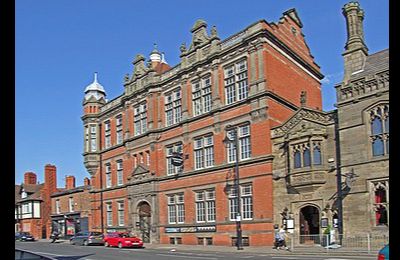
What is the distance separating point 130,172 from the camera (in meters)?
47.3

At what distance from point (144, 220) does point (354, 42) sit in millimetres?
24851

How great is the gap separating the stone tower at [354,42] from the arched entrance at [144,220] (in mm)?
22878

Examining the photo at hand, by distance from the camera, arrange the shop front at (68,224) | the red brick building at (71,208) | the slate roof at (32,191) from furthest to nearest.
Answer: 1. the slate roof at (32,191)
2. the shop front at (68,224)
3. the red brick building at (71,208)

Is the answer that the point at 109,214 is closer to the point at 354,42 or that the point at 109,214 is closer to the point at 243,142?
the point at 243,142

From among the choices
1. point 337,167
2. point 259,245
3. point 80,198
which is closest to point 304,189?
point 337,167

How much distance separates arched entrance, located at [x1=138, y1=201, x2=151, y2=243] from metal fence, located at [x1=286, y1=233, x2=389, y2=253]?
17.6 meters

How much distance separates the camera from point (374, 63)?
27969mm

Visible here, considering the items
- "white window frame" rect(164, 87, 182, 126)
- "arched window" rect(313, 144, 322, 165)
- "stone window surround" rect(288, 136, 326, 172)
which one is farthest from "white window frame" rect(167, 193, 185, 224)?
"arched window" rect(313, 144, 322, 165)

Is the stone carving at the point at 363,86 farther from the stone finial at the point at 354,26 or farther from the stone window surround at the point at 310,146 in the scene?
the stone finial at the point at 354,26

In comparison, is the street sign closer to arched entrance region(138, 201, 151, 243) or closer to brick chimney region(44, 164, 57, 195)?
arched entrance region(138, 201, 151, 243)

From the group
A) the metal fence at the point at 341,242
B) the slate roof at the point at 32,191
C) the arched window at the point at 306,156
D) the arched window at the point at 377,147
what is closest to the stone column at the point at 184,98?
the arched window at the point at 306,156

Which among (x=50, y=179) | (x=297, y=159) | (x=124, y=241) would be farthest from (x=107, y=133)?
(x=297, y=159)

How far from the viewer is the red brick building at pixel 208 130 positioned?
32.8m

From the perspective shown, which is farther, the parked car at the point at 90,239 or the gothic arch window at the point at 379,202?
the parked car at the point at 90,239
